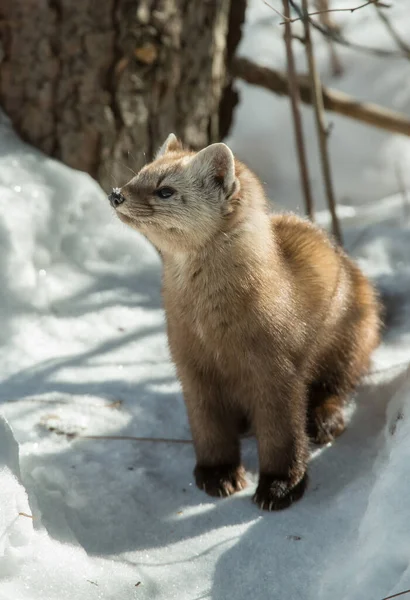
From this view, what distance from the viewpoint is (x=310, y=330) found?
3.06m

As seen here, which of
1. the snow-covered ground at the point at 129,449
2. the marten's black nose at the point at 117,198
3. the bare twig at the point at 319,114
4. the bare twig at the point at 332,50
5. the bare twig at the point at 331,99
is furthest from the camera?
the bare twig at the point at 332,50

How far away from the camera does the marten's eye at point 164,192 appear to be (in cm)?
289

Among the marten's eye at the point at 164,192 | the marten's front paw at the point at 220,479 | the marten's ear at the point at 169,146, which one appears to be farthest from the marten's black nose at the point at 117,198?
the marten's front paw at the point at 220,479

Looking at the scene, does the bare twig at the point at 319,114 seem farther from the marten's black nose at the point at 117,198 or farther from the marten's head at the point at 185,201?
the marten's black nose at the point at 117,198

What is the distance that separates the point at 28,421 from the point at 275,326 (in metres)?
1.01

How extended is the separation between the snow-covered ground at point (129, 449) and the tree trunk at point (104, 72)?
0.53 ft

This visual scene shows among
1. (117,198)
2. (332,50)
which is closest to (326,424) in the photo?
(117,198)

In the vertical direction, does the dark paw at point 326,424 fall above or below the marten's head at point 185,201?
below

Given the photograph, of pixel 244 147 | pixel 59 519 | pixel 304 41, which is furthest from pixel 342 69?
pixel 59 519

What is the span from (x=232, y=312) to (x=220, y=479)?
1.99 feet

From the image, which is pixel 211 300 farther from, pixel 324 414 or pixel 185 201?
pixel 324 414

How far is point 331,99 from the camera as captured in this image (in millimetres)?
4871

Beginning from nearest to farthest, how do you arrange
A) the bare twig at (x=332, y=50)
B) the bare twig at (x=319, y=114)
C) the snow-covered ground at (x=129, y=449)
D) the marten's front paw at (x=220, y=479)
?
1. the snow-covered ground at (x=129, y=449)
2. the marten's front paw at (x=220, y=479)
3. the bare twig at (x=319, y=114)
4. the bare twig at (x=332, y=50)

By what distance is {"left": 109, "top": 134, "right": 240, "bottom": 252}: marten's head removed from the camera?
285cm
